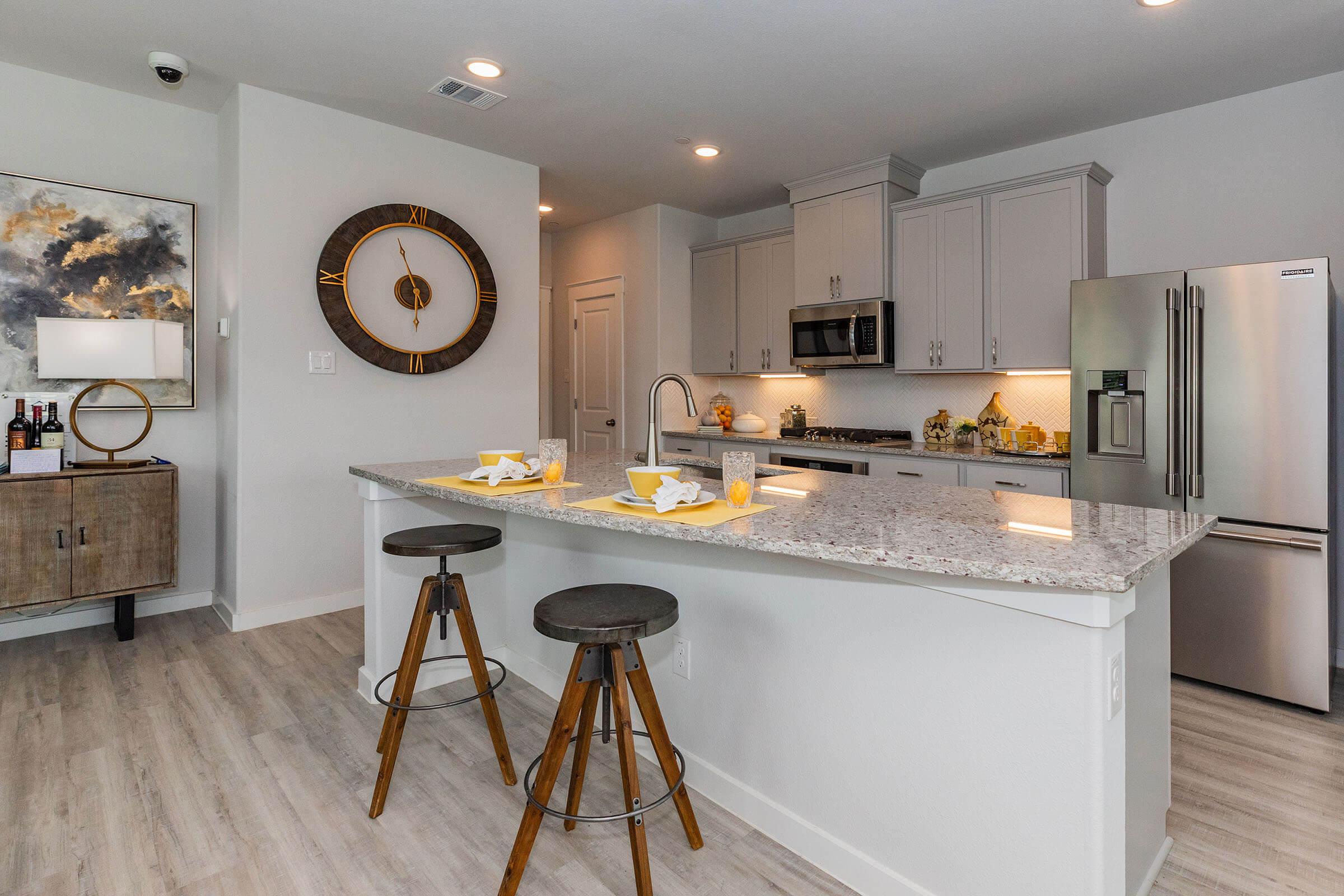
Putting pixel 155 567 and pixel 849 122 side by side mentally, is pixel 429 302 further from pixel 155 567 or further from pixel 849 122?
pixel 849 122

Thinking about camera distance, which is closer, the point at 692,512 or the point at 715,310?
the point at 692,512

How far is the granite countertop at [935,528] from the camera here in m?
1.16

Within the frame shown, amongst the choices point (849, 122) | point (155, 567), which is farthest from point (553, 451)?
point (849, 122)

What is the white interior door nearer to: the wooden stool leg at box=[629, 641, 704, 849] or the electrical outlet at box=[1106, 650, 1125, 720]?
the wooden stool leg at box=[629, 641, 704, 849]

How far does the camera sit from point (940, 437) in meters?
4.30

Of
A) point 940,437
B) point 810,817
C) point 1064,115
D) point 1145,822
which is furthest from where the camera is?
point 940,437

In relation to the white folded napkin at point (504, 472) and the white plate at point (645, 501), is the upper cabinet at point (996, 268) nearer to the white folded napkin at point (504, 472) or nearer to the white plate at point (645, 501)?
the white plate at point (645, 501)

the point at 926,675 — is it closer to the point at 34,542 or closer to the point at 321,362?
the point at 321,362

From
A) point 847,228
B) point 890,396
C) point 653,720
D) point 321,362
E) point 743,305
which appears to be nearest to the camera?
point 653,720

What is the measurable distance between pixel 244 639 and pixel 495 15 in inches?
114

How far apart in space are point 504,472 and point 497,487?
0.19 ft

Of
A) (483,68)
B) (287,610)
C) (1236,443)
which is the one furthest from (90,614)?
(1236,443)

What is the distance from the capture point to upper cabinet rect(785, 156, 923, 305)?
169 inches

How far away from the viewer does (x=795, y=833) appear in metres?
1.77
